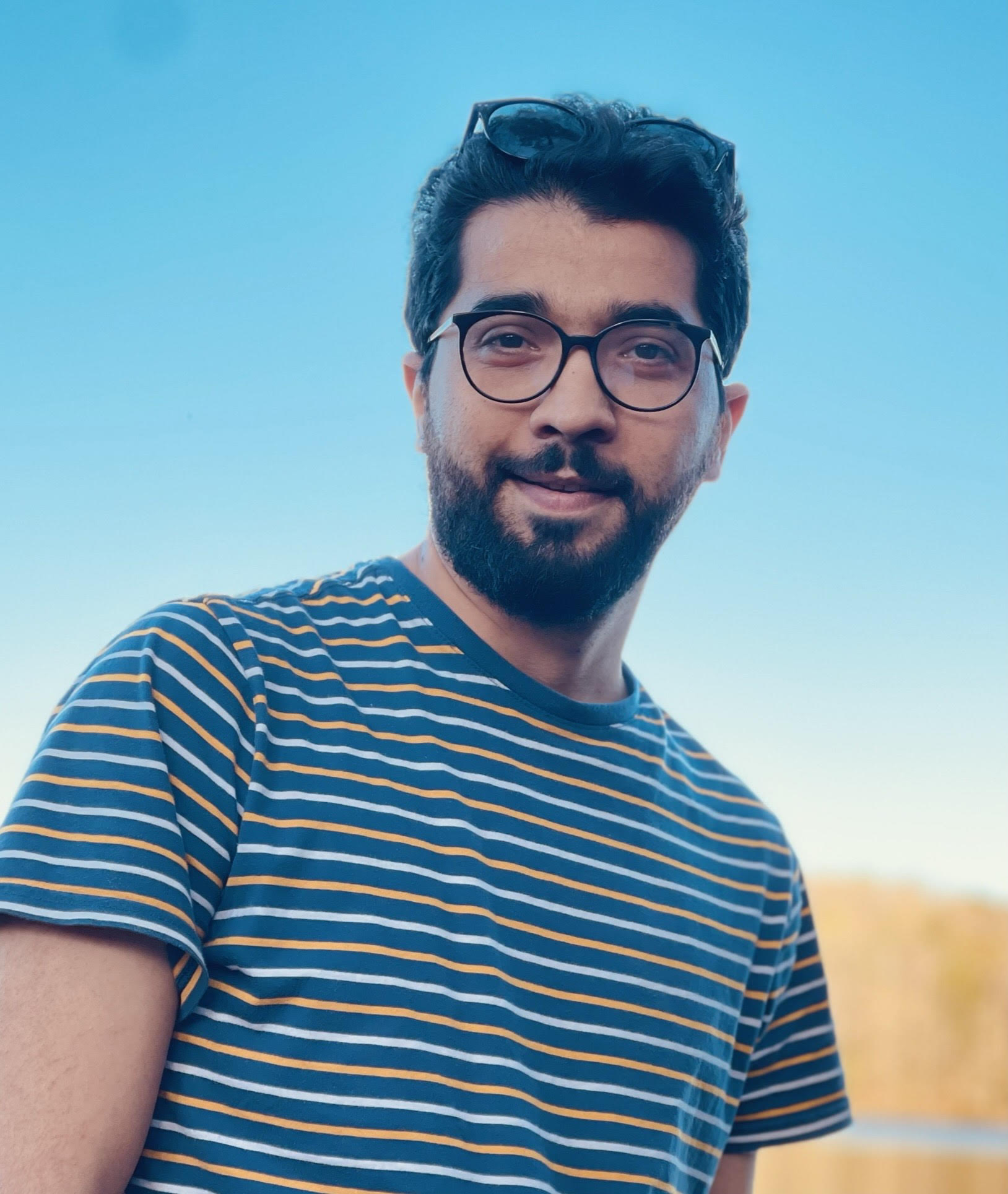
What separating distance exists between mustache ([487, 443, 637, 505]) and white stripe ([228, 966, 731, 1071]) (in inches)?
18.2

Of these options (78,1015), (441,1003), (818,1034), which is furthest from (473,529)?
(818,1034)

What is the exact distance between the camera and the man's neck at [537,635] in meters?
1.16

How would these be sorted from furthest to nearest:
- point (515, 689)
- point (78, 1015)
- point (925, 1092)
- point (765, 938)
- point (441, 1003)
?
point (925, 1092) < point (765, 938) < point (515, 689) < point (441, 1003) < point (78, 1015)

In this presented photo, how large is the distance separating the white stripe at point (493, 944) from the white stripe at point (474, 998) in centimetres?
4

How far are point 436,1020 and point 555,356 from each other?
24.2 inches

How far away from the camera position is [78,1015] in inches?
30.7

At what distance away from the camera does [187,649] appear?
930 millimetres

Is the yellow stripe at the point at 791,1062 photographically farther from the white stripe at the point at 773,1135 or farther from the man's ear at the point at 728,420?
the man's ear at the point at 728,420

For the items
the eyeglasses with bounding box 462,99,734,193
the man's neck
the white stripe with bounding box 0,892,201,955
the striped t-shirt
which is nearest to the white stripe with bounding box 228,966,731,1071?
the striped t-shirt

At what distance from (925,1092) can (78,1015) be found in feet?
34.8

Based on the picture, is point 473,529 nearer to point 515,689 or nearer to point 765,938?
point 515,689

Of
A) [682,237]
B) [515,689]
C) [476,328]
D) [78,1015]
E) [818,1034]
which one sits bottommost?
[78,1015]

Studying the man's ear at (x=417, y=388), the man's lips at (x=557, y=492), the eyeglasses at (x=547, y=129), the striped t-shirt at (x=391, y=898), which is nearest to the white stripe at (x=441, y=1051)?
the striped t-shirt at (x=391, y=898)

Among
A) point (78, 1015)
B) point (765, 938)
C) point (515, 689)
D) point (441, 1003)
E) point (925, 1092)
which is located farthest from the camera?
point (925, 1092)
